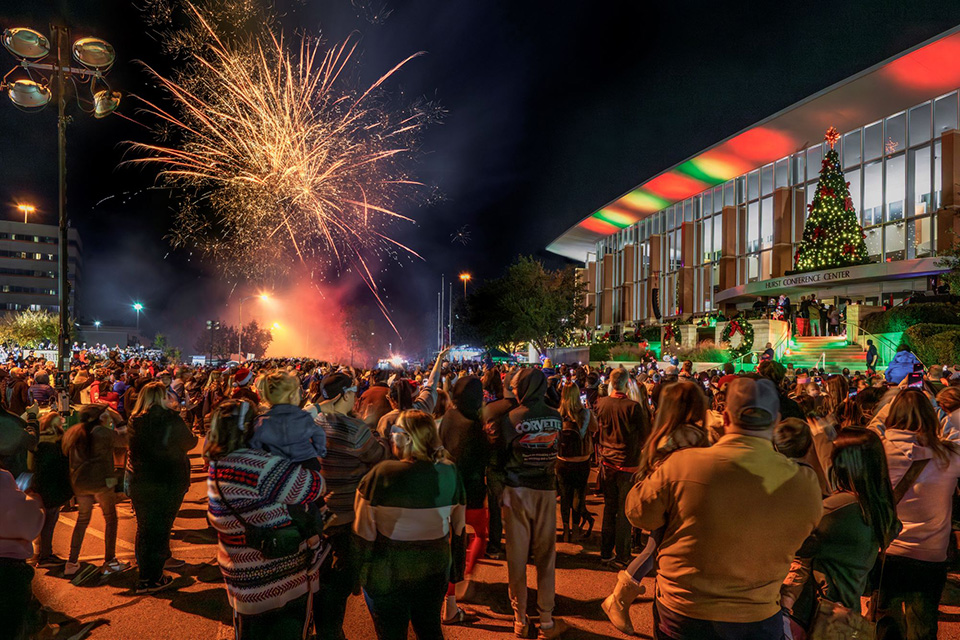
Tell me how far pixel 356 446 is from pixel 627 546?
136 inches

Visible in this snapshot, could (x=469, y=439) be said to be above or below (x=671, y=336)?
below

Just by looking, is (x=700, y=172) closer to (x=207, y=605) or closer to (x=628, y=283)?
(x=628, y=283)

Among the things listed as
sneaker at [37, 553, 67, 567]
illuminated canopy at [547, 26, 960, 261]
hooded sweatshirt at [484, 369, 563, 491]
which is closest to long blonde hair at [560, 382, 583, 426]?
hooded sweatshirt at [484, 369, 563, 491]

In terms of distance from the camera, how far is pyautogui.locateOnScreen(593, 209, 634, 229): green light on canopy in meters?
57.1

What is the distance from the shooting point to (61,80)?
948 cm

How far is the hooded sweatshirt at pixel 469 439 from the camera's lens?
16.6ft

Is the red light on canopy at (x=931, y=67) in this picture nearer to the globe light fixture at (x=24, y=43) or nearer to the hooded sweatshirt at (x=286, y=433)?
the globe light fixture at (x=24, y=43)

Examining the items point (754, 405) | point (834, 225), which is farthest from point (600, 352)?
point (754, 405)

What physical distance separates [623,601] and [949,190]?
33.8m

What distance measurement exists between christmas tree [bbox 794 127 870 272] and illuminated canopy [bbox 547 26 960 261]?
14.8 ft

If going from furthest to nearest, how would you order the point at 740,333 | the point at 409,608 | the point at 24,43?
the point at 740,333, the point at 24,43, the point at 409,608

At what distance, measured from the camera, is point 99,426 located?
548 cm

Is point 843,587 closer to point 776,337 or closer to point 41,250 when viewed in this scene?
point 776,337

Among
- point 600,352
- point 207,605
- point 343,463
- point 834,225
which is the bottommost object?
point 207,605
